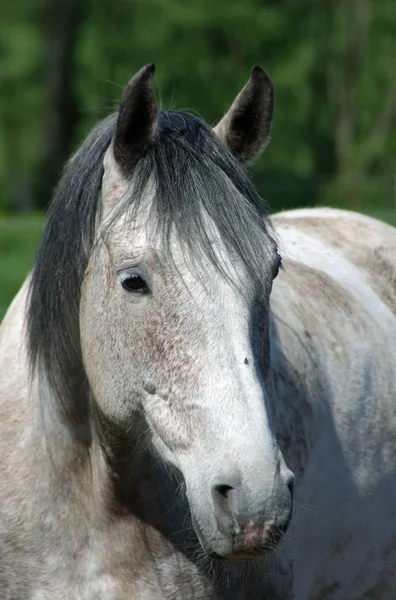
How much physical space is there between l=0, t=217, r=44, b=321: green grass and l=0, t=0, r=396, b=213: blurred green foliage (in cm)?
1650

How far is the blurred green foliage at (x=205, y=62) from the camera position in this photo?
35250 millimetres

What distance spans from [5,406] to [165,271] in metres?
1.03

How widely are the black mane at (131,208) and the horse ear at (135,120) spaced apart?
0.12 ft

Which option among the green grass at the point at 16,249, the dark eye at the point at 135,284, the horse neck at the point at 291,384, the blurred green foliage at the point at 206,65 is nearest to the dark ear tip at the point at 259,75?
the dark eye at the point at 135,284

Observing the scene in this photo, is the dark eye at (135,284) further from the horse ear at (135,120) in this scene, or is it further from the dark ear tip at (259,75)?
the dark ear tip at (259,75)

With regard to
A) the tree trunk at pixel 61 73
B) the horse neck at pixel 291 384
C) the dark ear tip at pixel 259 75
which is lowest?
the tree trunk at pixel 61 73

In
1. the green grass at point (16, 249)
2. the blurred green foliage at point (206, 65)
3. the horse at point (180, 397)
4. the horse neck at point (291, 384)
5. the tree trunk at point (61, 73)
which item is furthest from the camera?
the tree trunk at point (61, 73)

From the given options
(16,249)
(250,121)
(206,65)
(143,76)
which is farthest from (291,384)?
(206,65)

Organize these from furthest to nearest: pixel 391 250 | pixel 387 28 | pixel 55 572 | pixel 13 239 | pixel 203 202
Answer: pixel 387 28 < pixel 13 239 < pixel 391 250 < pixel 55 572 < pixel 203 202

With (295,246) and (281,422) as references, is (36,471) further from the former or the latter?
(295,246)

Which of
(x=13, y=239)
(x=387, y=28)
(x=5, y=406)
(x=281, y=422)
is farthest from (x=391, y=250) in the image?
(x=387, y=28)

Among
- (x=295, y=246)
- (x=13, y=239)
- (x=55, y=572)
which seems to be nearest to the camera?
(x=55, y=572)

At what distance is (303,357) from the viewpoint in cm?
436

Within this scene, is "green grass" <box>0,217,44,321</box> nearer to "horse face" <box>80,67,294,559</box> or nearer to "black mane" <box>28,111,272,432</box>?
"black mane" <box>28,111,272,432</box>
